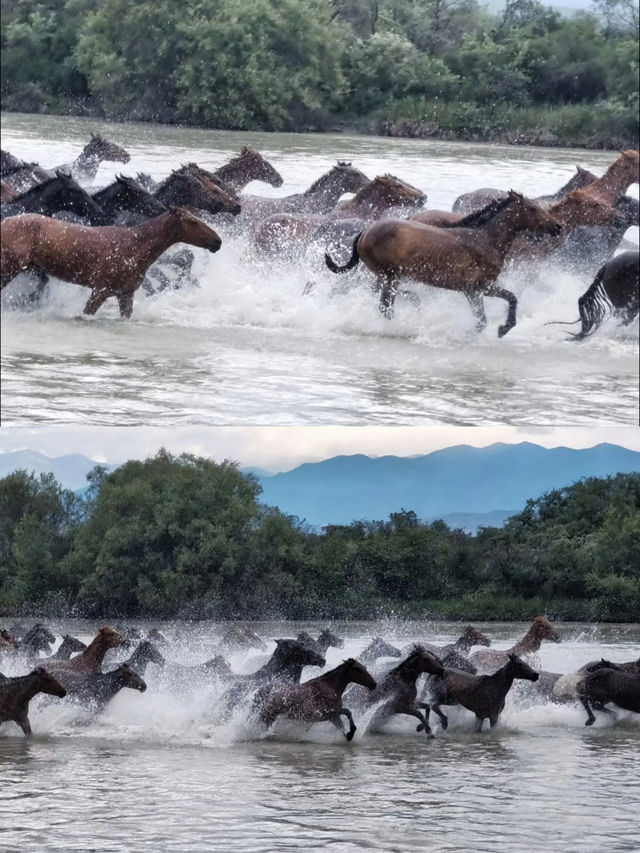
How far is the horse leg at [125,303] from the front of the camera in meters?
10.3

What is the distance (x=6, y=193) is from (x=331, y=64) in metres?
2.55

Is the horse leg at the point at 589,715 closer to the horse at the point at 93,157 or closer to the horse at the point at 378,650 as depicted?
the horse at the point at 378,650

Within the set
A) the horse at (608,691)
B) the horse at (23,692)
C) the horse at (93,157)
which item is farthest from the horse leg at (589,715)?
the horse at (93,157)

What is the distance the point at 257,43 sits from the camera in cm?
995

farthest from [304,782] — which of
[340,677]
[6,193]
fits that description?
[6,193]

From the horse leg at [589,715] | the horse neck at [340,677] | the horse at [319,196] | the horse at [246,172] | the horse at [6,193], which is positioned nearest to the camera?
the horse neck at [340,677]

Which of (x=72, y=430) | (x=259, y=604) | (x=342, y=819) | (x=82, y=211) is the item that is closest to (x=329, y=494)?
(x=259, y=604)

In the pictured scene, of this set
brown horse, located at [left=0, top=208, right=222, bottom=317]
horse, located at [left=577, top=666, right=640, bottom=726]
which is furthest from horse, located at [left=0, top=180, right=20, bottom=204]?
horse, located at [left=577, top=666, right=640, bottom=726]

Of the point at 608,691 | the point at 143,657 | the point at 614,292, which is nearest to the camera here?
the point at 608,691

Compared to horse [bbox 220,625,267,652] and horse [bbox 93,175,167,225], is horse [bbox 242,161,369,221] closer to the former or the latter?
horse [bbox 93,175,167,225]

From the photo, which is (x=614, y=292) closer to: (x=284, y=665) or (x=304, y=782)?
(x=284, y=665)

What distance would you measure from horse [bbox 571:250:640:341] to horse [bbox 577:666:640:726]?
7.83 feet

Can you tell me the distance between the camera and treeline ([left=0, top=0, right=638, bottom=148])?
9977 mm

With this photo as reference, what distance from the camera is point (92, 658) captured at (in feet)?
31.2
